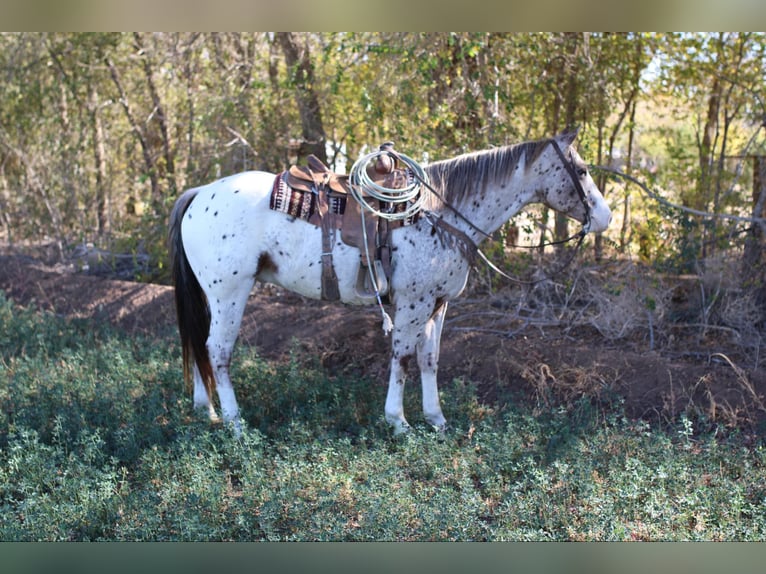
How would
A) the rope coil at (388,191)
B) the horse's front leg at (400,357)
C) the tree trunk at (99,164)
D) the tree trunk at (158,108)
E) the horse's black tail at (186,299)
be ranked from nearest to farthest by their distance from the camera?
the rope coil at (388,191) → the horse's front leg at (400,357) → the horse's black tail at (186,299) → the tree trunk at (158,108) → the tree trunk at (99,164)

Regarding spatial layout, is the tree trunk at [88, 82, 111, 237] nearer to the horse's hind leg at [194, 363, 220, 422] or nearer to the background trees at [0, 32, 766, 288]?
the background trees at [0, 32, 766, 288]

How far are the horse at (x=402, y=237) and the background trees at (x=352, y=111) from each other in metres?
2.48

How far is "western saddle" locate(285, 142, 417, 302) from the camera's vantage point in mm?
4871

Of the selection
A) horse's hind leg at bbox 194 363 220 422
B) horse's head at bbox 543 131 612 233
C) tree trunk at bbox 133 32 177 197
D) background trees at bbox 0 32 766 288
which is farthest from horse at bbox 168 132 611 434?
tree trunk at bbox 133 32 177 197

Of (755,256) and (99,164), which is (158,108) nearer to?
(99,164)

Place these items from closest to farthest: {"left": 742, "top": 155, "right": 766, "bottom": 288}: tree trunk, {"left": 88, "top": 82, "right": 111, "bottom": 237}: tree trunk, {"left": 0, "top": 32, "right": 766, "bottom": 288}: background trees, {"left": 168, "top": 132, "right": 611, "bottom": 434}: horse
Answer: {"left": 168, "top": 132, "right": 611, "bottom": 434}: horse < {"left": 742, "top": 155, "right": 766, "bottom": 288}: tree trunk < {"left": 0, "top": 32, "right": 766, "bottom": 288}: background trees < {"left": 88, "top": 82, "right": 111, "bottom": 237}: tree trunk

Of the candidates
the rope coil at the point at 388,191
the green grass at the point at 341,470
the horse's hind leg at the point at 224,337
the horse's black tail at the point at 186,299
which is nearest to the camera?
the green grass at the point at 341,470

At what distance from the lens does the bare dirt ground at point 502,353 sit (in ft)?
17.9

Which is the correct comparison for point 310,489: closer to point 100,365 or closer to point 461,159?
point 461,159

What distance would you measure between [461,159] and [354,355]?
2.41 m

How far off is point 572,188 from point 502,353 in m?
1.88

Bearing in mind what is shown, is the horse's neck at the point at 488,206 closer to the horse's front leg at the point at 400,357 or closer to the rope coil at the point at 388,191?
the rope coil at the point at 388,191

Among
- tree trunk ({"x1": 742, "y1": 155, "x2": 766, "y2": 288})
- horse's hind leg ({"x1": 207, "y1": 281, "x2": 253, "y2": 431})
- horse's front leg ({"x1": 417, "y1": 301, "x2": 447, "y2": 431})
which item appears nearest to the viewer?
horse's hind leg ({"x1": 207, "y1": 281, "x2": 253, "y2": 431})

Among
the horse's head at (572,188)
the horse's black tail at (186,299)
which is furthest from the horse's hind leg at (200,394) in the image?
the horse's head at (572,188)
